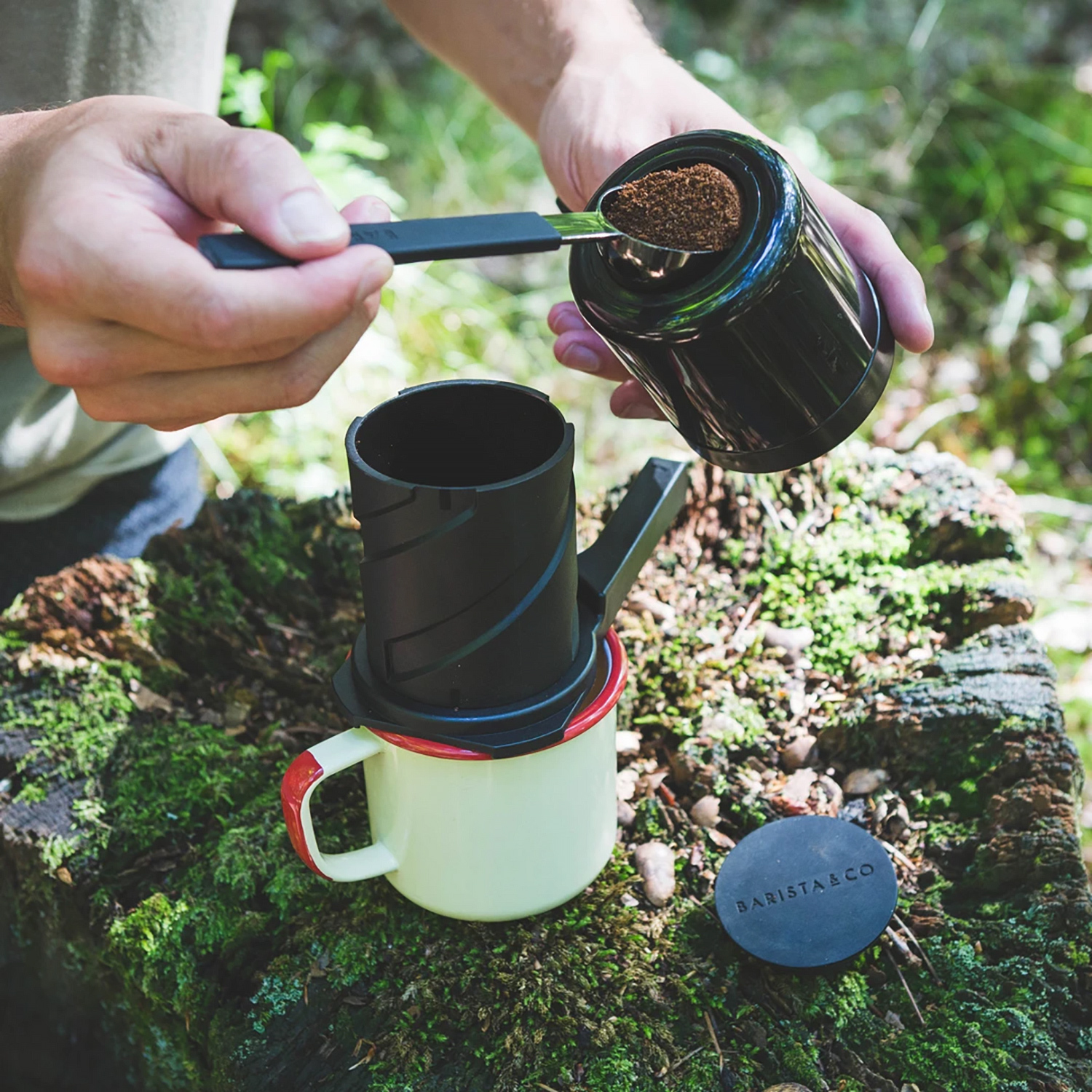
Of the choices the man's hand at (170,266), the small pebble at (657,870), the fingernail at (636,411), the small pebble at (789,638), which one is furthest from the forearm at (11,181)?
the small pebble at (789,638)

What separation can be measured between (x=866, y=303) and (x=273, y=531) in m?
0.96

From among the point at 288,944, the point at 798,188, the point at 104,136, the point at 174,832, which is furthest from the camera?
the point at 174,832

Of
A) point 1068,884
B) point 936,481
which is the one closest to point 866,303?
point 936,481

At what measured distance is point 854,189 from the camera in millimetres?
3832

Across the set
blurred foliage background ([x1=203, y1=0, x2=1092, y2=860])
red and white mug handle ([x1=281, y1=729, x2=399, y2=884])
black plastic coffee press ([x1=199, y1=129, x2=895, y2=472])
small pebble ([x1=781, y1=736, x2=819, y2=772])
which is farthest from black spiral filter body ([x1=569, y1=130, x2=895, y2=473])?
blurred foliage background ([x1=203, y1=0, x2=1092, y2=860])

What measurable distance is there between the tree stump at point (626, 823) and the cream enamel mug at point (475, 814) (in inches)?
1.9

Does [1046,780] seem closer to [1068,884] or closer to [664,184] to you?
[1068,884]

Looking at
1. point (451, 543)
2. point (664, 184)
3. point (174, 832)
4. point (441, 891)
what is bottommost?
point (174, 832)

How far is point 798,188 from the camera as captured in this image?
1.10m

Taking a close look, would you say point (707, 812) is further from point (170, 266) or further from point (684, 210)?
point (170, 266)

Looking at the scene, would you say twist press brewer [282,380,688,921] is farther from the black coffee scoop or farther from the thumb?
the thumb

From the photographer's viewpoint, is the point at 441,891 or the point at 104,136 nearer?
the point at 104,136

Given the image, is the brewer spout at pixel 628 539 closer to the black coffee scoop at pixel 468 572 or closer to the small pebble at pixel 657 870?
the black coffee scoop at pixel 468 572

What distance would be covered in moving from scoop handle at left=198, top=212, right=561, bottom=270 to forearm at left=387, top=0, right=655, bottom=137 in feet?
2.81
